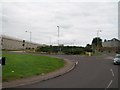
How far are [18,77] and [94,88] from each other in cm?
730

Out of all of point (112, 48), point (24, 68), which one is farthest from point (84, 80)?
point (112, 48)

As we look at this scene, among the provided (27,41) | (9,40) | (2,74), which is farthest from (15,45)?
(2,74)

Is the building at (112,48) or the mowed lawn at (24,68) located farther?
the building at (112,48)

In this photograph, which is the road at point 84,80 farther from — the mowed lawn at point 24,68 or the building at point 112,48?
the building at point 112,48

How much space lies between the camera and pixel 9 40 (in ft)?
391

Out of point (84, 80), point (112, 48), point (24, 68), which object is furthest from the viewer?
point (112, 48)

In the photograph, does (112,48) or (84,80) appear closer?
(84,80)

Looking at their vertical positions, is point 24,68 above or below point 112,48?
below

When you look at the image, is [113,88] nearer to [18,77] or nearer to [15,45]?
[18,77]

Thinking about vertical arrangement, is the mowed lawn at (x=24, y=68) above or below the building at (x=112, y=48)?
below

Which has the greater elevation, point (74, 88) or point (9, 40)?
point (9, 40)

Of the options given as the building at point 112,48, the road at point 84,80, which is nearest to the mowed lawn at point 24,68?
the road at point 84,80

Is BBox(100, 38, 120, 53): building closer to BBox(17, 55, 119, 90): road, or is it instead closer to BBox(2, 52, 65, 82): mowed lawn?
BBox(2, 52, 65, 82): mowed lawn

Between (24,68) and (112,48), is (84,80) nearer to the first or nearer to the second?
(24,68)
